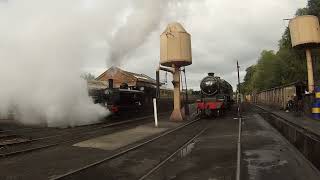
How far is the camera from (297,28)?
30.2 m

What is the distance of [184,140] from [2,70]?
35.1ft

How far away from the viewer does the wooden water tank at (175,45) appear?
99.6 ft

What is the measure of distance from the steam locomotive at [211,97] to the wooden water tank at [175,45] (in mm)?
4186

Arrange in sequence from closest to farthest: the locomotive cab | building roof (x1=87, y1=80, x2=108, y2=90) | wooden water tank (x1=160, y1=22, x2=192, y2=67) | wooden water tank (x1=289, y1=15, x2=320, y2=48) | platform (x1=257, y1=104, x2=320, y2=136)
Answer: platform (x1=257, y1=104, x2=320, y2=136), wooden water tank (x1=289, y1=15, x2=320, y2=48), wooden water tank (x1=160, y1=22, x2=192, y2=67), the locomotive cab, building roof (x1=87, y1=80, x2=108, y2=90)

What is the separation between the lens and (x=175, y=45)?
99.8ft

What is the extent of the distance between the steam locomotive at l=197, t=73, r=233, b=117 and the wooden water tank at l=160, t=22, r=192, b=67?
165 inches

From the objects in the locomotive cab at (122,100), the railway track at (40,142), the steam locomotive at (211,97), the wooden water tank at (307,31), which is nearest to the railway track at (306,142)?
the railway track at (40,142)

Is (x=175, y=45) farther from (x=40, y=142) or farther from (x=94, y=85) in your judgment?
(x=40, y=142)

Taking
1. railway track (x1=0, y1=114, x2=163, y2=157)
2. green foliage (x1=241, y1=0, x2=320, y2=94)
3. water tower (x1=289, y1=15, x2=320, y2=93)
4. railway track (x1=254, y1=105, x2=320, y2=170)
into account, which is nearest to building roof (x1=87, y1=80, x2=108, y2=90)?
railway track (x1=0, y1=114, x2=163, y2=157)

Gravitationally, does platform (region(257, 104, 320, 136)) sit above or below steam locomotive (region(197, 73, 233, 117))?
below

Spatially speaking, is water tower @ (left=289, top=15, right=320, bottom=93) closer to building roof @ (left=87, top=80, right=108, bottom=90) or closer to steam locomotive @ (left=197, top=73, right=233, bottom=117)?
steam locomotive @ (left=197, top=73, right=233, bottom=117)

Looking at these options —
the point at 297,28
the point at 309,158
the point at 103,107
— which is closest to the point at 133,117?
the point at 103,107

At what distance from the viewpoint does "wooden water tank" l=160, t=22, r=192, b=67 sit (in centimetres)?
3034

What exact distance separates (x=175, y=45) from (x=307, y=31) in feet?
31.0
